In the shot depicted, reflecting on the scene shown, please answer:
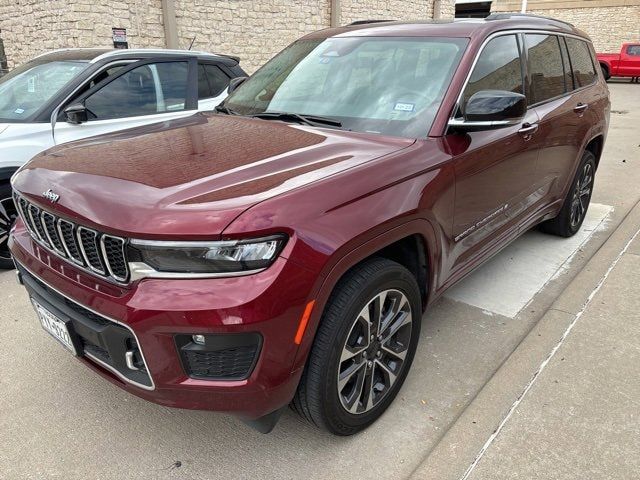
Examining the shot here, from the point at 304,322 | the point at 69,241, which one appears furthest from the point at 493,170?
the point at 69,241

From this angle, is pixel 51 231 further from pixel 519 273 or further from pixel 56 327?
pixel 519 273

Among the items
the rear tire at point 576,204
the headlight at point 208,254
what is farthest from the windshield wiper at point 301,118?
the rear tire at point 576,204

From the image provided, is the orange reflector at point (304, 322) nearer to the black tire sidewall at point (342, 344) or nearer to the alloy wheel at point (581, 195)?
the black tire sidewall at point (342, 344)

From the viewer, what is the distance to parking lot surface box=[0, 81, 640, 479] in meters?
2.24

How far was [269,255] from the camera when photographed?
1821 millimetres

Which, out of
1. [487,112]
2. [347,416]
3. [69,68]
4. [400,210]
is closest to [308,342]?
[347,416]

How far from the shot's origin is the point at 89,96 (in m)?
4.63

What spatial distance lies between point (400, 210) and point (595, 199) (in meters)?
4.64

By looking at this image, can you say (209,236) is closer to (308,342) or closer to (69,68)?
(308,342)

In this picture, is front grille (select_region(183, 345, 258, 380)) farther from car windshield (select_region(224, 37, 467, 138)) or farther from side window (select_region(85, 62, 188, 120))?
side window (select_region(85, 62, 188, 120))

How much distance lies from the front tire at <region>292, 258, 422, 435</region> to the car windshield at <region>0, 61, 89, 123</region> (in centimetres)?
361

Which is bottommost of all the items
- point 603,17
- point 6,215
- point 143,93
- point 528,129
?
point 6,215

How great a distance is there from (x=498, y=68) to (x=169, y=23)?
34.0 feet

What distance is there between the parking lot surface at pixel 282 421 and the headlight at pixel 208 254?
0.98m
